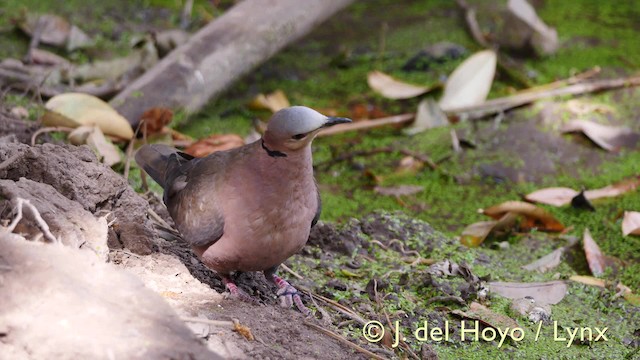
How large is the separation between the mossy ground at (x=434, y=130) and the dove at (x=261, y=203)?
15.7 inches

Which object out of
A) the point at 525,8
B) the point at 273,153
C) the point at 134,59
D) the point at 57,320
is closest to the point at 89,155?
the point at 273,153

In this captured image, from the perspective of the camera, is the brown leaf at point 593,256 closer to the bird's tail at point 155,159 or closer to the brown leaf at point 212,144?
the brown leaf at point 212,144

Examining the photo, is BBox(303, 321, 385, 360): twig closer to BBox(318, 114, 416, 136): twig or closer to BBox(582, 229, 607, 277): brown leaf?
BBox(582, 229, 607, 277): brown leaf

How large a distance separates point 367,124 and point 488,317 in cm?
240

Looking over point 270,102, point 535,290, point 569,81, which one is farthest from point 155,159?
point 569,81

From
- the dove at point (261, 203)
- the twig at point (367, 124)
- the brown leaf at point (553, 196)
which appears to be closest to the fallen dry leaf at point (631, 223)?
the brown leaf at point (553, 196)

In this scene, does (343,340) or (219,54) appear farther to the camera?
(219,54)

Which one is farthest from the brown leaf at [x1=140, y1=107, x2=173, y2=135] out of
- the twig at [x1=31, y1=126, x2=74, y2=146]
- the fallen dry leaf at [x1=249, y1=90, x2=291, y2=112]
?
the fallen dry leaf at [x1=249, y1=90, x2=291, y2=112]

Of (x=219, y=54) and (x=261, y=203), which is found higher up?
(x=261, y=203)

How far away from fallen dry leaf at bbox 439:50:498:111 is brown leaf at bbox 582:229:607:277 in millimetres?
1545

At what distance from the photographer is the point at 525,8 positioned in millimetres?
6223

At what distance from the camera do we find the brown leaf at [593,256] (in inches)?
157

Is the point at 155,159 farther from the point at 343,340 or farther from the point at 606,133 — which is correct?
the point at 606,133

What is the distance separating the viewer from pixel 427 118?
5469 millimetres
